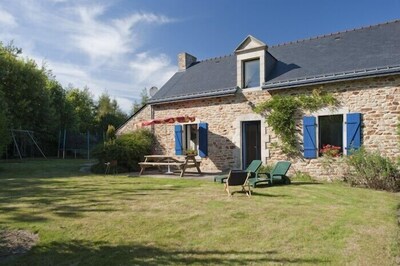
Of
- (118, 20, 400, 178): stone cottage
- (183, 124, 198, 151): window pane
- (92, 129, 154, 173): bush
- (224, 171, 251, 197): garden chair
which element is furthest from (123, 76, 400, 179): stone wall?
(224, 171, 251, 197): garden chair

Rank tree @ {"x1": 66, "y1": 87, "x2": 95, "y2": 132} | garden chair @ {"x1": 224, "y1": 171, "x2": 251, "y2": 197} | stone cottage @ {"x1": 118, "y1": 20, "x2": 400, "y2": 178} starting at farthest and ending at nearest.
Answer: tree @ {"x1": 66, "y1": 87, "x2": 95, "y2": 132}
stone cottage @ {"x1": 118, "y1": 20, "x2": 400, "y2": 178}
garden chair @ {"x1": 224, "y1": 171, "x2": 251, "y2": 197}

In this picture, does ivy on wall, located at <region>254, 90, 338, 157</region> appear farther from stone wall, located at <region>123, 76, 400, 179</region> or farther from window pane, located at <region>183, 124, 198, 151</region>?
window pane, located at <region>183, 124, 198, 151</region>

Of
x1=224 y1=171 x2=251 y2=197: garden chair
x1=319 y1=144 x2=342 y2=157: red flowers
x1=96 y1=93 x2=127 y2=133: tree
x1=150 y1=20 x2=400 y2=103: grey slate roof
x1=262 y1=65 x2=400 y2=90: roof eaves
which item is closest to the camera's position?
x1=224 y1=171 x2=251 y2=197: garden chair

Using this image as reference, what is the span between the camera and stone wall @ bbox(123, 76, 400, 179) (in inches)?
363

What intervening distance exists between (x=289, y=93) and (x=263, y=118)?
1301 mm

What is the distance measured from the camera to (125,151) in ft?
44.4

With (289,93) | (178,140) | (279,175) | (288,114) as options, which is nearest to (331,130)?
(288,114)

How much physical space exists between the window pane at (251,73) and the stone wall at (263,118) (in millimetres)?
398

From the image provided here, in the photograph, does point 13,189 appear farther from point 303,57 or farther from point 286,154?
point 303,57

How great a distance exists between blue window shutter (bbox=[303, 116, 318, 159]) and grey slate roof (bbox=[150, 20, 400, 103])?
1.29m

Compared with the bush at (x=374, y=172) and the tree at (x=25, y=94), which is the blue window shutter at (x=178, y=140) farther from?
the tree at (x=25, y=94)

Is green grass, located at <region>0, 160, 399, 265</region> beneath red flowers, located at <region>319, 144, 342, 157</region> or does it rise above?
beneath

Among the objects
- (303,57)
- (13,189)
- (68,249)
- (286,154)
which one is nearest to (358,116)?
(286,154)

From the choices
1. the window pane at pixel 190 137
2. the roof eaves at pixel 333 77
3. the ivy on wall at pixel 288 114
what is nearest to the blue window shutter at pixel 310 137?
the ivy on wall at pixel 288 114
